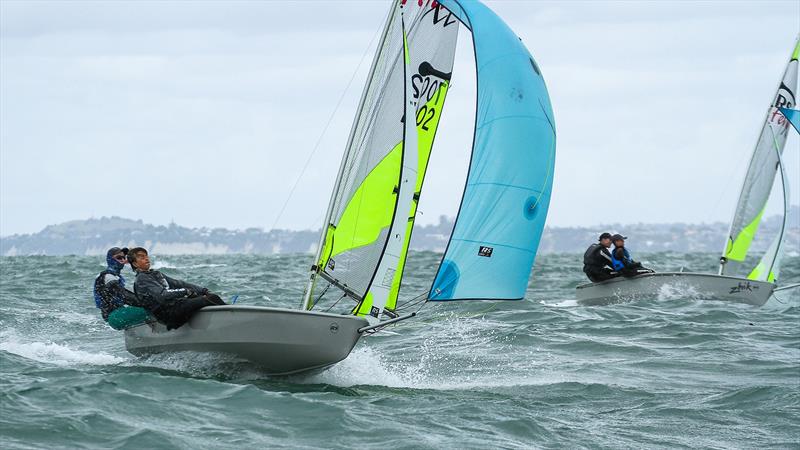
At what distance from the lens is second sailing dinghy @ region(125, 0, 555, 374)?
8.62m

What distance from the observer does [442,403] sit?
8.20m

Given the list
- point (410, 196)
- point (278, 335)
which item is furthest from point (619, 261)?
point (278, 335)

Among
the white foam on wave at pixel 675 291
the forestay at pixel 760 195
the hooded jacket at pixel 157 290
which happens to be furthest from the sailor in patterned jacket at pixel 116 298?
the forestay at pixel 760 195

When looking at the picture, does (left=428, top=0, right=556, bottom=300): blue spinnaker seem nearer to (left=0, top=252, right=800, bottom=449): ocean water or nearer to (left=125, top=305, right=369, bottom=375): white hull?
(left=125, top=305, right=369, bottom=375): white hull

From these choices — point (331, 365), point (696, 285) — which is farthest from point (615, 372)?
point (696, 285)

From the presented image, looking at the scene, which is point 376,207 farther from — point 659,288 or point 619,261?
point 659,288

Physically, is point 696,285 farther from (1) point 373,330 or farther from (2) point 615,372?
(1) point 373,330

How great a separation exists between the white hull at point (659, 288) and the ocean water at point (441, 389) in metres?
2.06

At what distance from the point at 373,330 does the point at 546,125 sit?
2143 mm

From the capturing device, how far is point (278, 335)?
8523mm

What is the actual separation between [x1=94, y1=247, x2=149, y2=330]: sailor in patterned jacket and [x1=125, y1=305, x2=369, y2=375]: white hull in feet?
3.14

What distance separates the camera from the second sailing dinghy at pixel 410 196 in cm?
862

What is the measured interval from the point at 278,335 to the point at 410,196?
1610mm

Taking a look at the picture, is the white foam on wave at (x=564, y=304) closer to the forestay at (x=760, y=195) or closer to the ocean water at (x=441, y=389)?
the ocean water at (x=441, y=389)
